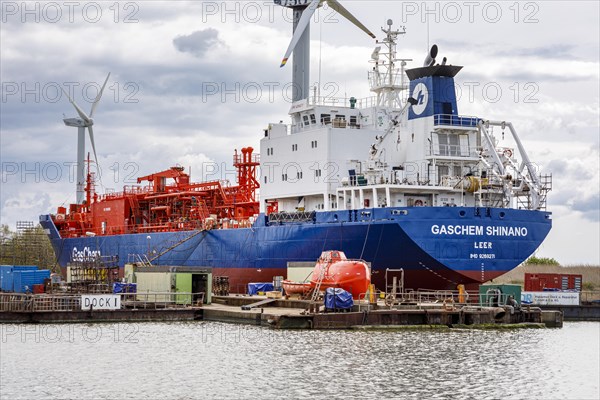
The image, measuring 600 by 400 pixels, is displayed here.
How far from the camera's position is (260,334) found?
37.0 m

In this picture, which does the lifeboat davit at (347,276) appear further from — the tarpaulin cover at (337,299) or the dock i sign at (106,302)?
the dock i sign at (106,302)

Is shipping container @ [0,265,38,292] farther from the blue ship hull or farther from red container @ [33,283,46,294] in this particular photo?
the blue ship hull

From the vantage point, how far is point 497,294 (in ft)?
139

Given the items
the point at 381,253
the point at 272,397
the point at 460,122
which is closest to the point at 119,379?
the point at 272,397

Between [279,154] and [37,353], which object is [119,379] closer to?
[37,353]

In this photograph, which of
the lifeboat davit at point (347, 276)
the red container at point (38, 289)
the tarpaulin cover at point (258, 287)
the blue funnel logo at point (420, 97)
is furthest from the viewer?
the tarpaulin cover at point (258, 287)

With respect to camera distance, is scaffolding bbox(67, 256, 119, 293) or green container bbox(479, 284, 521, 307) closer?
green container bbox(479, 284, 521, 307)

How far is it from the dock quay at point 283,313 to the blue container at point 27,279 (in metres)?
6.91

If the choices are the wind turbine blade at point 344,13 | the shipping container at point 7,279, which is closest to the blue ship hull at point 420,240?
the shipping container at point 7,279

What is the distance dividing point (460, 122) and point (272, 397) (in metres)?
27.2

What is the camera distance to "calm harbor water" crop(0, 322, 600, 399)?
26.4 meters

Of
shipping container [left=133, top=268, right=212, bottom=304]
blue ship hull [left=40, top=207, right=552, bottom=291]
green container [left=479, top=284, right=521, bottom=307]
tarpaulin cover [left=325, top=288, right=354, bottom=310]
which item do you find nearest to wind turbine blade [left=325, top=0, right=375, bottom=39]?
blue ship hull [left=40, top=207, right=552, bottom=291]

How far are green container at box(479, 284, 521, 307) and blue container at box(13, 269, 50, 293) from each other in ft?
73.1

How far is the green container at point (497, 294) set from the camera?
4225 centimetres
